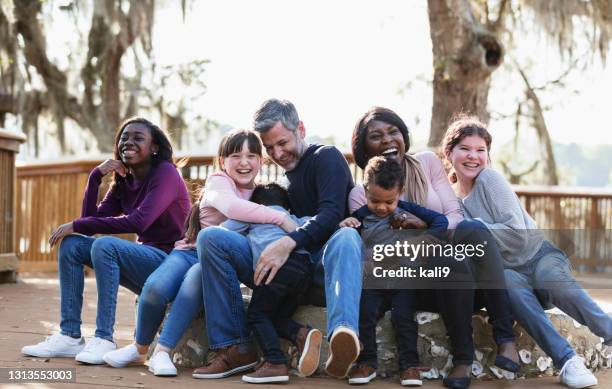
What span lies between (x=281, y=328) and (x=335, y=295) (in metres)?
0.40

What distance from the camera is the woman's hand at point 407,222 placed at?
357 centimetres

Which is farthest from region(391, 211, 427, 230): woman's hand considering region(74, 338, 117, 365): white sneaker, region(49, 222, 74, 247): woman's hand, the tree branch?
the tree branch

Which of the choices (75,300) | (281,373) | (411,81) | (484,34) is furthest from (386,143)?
(411,81)

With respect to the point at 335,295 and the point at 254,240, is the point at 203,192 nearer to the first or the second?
the point at 254,240

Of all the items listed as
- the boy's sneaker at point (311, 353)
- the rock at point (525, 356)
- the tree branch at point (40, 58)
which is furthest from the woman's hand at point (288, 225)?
the tree branch at point (40, 58)

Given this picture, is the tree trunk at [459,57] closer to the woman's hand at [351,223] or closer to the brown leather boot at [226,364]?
the woman's hand at [351,223]

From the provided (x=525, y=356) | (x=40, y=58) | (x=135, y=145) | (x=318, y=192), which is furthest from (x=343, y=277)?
(x=40, y=58)

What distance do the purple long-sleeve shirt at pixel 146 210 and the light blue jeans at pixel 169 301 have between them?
30 cm

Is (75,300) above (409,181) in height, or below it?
below

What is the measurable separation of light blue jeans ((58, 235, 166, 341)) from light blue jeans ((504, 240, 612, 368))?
1.53 metres

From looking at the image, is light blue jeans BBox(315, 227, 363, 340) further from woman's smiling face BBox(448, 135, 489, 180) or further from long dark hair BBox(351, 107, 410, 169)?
woman's smiling face BBox(448, 135, 489, 180)

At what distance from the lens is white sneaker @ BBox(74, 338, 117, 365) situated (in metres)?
3.71

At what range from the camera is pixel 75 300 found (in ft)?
13.0

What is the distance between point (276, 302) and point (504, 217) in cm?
97
